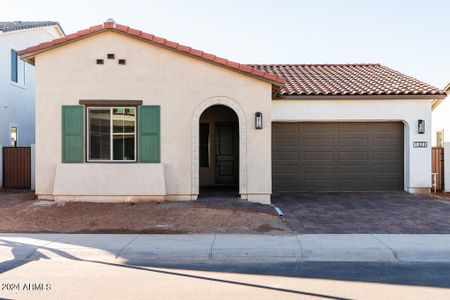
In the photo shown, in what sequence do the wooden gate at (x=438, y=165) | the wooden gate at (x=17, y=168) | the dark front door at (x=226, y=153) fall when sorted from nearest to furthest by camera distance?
1. the wooden gate at (x=438, y=165)
2. the wooden gate at (x=17, y=168)
3. the dark front door at (x=226, y=153)

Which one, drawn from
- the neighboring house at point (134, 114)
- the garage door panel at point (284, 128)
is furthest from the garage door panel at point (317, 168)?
the neighboring house at point (134, 114)

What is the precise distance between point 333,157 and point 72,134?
9.10 metres

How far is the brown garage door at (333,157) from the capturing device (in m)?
15.9

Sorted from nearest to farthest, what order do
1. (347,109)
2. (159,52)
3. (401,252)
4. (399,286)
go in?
(399,286) < (401,252) < (159,52) < (347,109)

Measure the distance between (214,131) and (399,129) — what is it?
6.92 meters

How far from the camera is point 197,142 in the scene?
1260 cm

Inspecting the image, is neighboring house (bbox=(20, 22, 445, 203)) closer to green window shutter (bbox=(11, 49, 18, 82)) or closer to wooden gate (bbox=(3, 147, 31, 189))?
wooden gate (bbox=(3, 147, 31, 189))

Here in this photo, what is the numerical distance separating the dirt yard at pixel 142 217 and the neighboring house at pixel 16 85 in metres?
7.48

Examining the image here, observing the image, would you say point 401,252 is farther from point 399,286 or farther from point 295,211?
point 295,211

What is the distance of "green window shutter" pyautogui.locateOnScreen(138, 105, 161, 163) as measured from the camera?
12516 millimetres

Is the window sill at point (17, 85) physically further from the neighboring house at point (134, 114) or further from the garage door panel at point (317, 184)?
the garage door panel at point (317, 184)

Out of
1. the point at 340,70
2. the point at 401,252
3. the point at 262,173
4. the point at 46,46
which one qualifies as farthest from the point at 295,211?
the point at 340,70

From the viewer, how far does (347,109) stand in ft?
50.9

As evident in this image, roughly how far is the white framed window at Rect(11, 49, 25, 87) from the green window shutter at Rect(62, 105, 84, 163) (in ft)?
28.4
